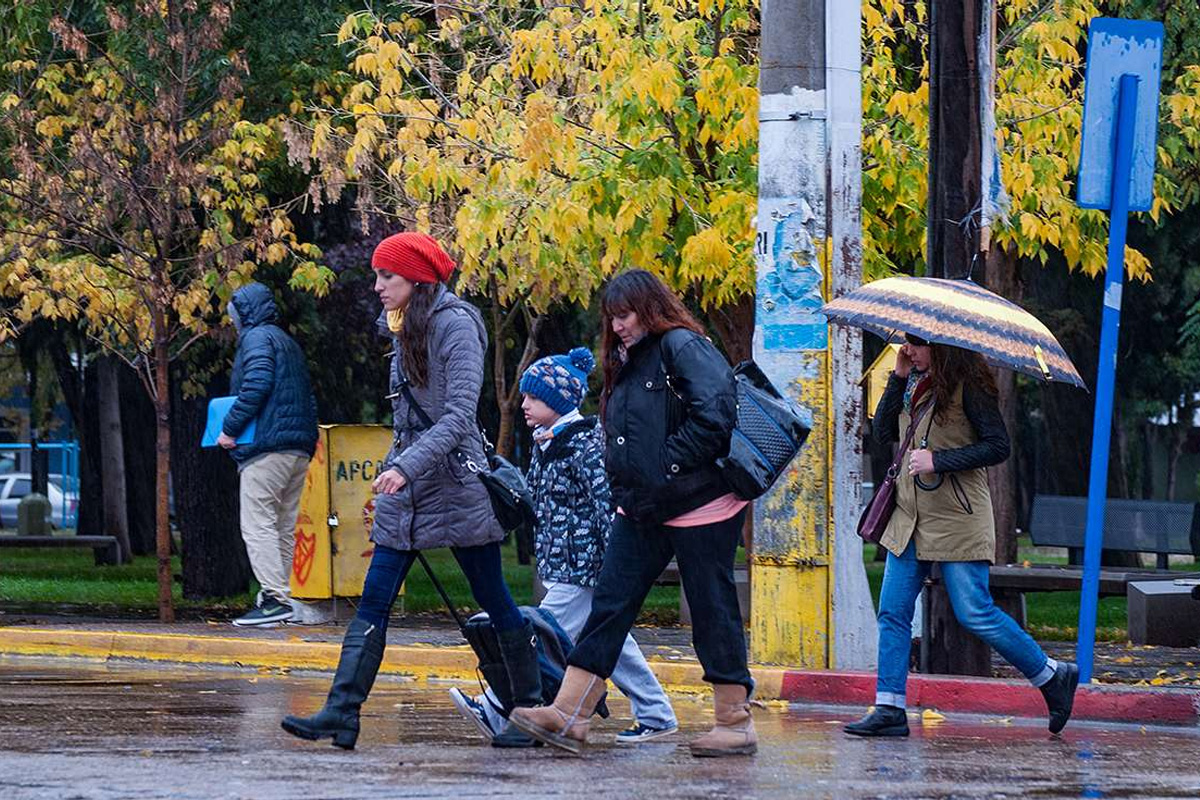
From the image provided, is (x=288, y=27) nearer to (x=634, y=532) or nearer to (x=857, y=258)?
(x=857, y=258)

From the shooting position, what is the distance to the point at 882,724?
340 inches

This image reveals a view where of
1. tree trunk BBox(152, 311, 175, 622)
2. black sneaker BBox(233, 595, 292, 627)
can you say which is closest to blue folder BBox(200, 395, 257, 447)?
tree trunk BBox(152, 311, 175, 622)

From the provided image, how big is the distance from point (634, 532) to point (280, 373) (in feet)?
21.1

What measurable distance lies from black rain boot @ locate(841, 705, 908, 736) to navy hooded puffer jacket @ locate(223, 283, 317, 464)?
6033 millimetres

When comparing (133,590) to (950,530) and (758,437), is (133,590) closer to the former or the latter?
(950,530)

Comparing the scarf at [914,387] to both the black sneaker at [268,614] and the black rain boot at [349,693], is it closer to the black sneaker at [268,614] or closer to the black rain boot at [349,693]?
the black rain boot at [349,693]

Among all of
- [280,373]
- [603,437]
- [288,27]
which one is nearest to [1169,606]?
[280,373]

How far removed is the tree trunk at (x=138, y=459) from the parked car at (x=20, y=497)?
19.7 meters

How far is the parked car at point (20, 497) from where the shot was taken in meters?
52.4

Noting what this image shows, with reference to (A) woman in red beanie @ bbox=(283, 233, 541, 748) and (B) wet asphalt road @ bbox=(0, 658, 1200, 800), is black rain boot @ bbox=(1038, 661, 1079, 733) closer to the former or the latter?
(B) wet asphalt road @ bbox=(0, 658, 1200, 800)

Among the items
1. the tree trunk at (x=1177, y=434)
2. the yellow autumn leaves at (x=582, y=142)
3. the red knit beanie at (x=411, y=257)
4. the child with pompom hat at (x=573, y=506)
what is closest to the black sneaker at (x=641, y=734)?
the child with pompom hat at (x=573, y=506)

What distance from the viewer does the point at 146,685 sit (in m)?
11.0

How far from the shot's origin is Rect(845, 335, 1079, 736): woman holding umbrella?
28.2 ft

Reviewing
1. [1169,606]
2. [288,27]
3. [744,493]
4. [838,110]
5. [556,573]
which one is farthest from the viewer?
[288,27]
